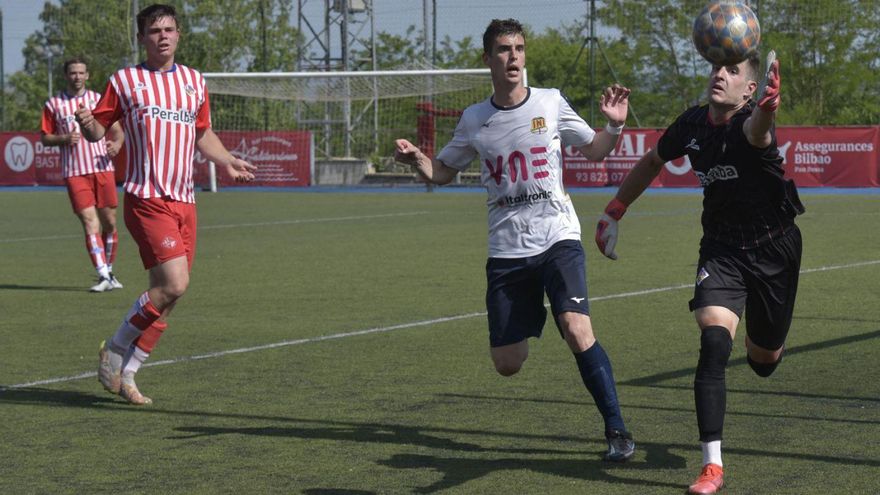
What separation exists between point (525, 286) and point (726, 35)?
5.08 feet

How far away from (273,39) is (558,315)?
52.6 metres

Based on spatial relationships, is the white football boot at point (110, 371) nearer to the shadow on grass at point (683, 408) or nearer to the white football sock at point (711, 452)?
the shadow on grass at point (683, 408)

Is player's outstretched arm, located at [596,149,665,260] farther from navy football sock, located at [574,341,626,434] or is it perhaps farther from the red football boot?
the red football boot

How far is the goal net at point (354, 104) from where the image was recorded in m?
36.8

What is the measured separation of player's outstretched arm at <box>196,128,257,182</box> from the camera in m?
8.84

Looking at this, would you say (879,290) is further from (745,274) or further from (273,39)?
(273,39)

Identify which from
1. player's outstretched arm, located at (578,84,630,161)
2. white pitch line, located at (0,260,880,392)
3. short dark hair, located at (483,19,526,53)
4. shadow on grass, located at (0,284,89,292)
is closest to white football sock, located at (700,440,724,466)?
player's outstretched arm, located at (578,84,630,161)

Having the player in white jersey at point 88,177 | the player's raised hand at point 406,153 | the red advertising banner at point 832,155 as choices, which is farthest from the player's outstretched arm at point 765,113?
the red advertising banner at point 832,155

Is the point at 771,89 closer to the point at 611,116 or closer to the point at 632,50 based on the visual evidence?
the point at 611,116

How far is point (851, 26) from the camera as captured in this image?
4425 centimetres

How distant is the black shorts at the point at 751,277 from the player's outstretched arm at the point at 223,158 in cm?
335

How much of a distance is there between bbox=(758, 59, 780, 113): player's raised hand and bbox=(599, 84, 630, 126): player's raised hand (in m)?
1.27

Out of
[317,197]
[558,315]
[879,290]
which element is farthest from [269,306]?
[317,197]

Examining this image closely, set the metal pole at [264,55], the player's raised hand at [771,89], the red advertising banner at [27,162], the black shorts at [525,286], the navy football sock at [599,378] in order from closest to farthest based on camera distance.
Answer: the player's raised hand at [771,89] → the navy football sock at [599,378] → the black shorts at [525,286] → the metal pole at [264,55] → the red advertising banner at [27,162]
